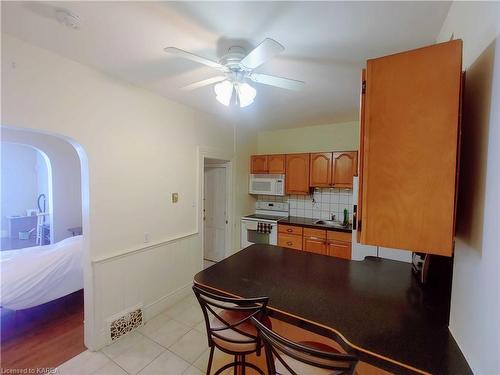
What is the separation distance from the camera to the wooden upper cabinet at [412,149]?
847mm

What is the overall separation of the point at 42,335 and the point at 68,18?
2.78m

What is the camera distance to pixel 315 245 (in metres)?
3.40

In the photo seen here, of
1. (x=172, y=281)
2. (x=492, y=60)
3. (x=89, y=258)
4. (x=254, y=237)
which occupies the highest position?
(x=492, y=60)

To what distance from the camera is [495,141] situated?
2.28 ft

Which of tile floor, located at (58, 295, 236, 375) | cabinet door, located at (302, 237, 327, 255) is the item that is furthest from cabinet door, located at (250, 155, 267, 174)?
tile floor, located at (58, 295, 236, 375)

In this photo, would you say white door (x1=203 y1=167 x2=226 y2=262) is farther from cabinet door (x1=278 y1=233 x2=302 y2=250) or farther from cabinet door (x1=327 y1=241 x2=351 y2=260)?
cabinet door (x1=327 y1=241 x2=351 y2=260)

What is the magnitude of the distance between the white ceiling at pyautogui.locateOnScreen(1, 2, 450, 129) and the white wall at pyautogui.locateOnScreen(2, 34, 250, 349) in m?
0.20

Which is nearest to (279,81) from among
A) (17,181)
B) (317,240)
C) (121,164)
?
(121,164)

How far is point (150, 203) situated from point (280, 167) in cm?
233

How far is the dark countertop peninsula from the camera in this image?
3.00 feet

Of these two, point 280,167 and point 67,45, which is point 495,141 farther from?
point 280,167

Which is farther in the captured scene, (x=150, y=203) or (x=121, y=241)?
(x=150, y=203)

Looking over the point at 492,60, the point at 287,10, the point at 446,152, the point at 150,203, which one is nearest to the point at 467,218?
the point at 446,152

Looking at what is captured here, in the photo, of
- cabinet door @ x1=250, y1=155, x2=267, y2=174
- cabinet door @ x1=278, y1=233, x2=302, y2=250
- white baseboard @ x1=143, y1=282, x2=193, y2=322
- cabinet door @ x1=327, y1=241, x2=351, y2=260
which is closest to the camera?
white baseboard @ x1=143, y1=282, x2=193, y2=322
